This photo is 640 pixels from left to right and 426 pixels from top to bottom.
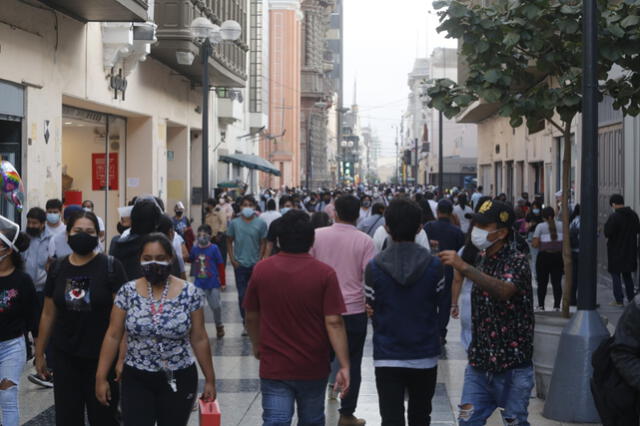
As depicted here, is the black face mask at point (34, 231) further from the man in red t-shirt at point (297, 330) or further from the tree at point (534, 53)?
the man in red t-shirt at point (297, 330)

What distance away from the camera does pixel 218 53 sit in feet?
90.4

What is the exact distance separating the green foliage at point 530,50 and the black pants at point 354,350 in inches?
94.8

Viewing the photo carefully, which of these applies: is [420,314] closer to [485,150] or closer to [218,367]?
[218,367]

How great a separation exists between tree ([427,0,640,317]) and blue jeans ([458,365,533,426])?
3373 millimetres

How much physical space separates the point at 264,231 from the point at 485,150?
37.1m

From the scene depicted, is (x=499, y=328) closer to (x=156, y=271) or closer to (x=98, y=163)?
(x=156, y=271)

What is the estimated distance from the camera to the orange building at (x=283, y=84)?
7775cm

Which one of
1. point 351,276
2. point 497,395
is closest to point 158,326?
point 497,395

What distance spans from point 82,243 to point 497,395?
8.96ft

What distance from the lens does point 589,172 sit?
8078 millimetres

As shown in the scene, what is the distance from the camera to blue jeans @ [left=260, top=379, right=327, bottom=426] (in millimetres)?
5641

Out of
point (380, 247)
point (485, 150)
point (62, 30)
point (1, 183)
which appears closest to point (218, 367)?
point (380, 247)

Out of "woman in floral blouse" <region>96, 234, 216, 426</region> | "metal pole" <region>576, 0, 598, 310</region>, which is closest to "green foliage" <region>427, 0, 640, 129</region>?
"metal pole" <region>576, 0, 598, 310</region>

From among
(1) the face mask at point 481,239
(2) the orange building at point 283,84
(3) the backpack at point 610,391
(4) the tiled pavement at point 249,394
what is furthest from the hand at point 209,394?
(2) the orange building at point 283,84
